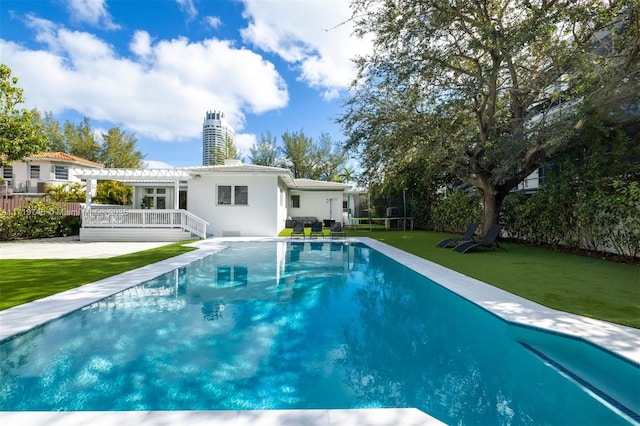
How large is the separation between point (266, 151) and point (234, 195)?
2454 centimetres

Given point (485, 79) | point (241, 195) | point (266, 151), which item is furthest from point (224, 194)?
point (266, 151)

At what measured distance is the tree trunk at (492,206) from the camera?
49.9ft

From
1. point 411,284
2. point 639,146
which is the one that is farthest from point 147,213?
point 639,146

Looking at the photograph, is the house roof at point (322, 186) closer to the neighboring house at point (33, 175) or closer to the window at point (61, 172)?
the neighboring house at point (33, 175)

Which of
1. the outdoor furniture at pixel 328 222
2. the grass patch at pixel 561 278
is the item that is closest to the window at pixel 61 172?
the outdoor furniture at pixel 328 222

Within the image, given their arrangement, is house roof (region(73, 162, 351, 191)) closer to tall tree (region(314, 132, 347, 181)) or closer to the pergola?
the pergola

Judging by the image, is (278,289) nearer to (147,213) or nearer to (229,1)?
(147,213)

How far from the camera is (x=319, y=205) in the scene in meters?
27.8

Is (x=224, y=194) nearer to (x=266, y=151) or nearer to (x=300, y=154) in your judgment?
(x=300, y=154)

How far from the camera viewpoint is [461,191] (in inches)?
809

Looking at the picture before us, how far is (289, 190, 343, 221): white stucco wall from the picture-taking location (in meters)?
27.7

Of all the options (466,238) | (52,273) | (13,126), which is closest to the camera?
(52,273)

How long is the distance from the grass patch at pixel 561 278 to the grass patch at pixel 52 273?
9.74 meters

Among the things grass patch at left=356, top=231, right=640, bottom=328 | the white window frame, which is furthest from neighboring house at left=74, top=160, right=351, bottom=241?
the white window frame
